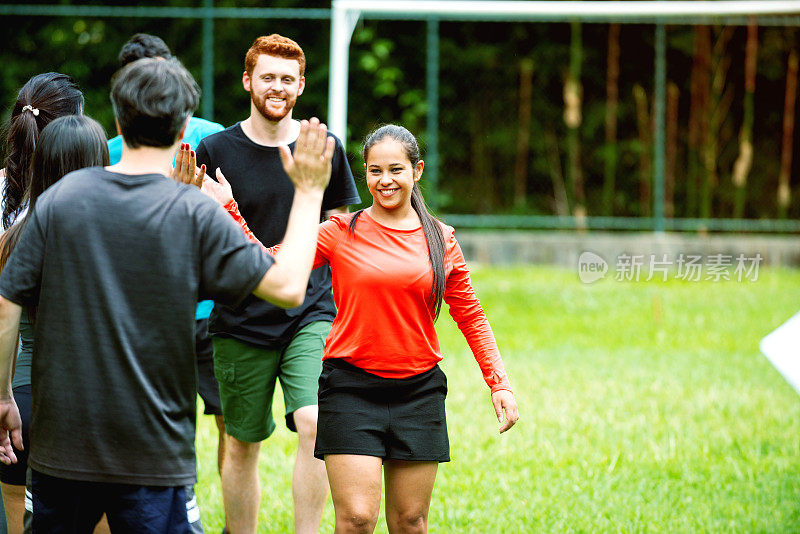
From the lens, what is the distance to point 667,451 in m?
5.99

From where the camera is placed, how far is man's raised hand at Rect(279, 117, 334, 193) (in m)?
2.62

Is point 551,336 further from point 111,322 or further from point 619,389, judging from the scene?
point 111,322

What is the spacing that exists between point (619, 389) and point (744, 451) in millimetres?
1652

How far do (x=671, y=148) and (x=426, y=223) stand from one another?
1116cm

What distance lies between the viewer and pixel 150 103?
2496mm

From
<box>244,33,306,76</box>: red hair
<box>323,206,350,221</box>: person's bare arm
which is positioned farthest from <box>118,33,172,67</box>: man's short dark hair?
<box>323,206,350,221</box>: person's bare arm

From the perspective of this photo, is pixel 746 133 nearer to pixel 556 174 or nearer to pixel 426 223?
pixel 556 174

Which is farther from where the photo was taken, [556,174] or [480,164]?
[480,164]

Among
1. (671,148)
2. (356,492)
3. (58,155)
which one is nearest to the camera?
(58,155)

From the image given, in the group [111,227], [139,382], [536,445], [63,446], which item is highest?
[111,227]

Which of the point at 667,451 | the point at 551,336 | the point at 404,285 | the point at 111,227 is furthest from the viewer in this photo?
the point at 551,336

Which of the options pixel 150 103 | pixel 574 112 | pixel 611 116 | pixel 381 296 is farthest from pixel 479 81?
pixel 150 103

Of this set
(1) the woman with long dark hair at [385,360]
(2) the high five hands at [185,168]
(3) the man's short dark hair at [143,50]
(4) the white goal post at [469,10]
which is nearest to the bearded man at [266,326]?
(1) the woman with long dark hair at [385,360]

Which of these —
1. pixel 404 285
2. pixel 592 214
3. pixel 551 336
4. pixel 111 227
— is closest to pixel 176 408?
pixel 111 227
